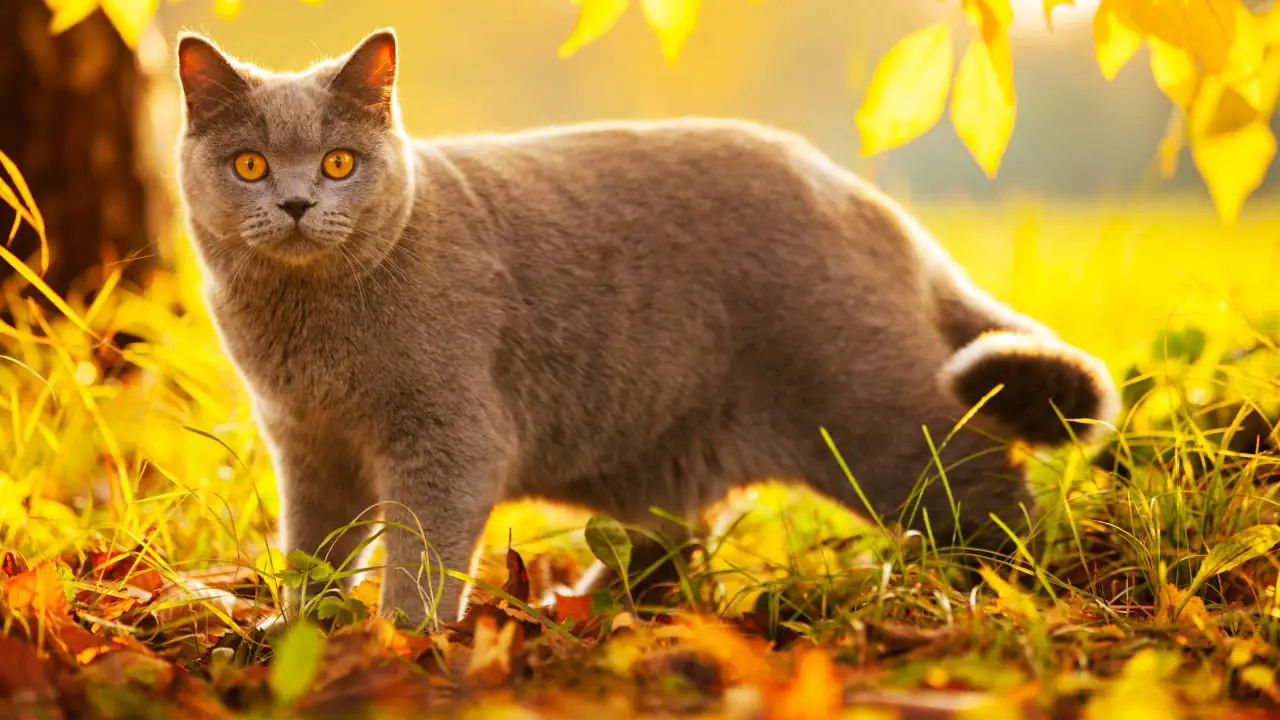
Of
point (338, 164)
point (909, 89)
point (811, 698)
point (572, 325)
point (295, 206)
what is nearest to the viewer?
point (811, 698)

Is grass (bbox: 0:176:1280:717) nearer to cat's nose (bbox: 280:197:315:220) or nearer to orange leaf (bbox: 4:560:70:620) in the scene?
orange leaf (bbox: 4:560:70:620)

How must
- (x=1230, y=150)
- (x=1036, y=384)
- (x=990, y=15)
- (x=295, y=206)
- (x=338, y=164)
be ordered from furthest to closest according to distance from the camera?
(x=1036, y=384) < (x=338, y=164) < (x=295, y=206) < (x=990, y=15) < (x=1230, y=150)

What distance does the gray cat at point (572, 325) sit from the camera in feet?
6.72

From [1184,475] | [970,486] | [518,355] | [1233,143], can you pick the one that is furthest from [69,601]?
[1184,475]

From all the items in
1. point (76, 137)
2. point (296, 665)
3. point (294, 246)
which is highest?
point (76, 137)

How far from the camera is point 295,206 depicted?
6.38ft

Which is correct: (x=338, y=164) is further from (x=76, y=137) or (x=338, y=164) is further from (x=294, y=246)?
(x=76, y=137)

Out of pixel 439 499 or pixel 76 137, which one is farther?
pixel 76 137

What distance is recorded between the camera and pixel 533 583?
2.49 meters

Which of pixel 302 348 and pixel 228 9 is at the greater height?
pixel 228 9

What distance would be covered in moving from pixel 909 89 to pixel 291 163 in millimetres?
1140

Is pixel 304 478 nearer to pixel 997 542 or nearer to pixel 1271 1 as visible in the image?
pixel 997 542

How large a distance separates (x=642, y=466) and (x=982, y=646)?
107cm

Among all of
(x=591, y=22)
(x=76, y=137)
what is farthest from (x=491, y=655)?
(x=76, y=137)
